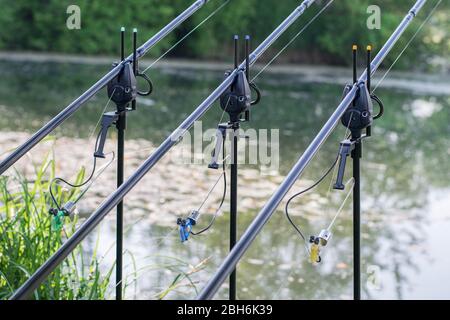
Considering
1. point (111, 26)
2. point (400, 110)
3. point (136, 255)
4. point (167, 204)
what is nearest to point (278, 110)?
point (400, 110)

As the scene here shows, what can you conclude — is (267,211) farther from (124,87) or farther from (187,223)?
(124,87)

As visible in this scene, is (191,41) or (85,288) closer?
(85,288)

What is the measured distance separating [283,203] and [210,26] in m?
12.2

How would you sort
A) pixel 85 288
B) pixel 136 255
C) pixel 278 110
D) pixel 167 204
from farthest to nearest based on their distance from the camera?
pixel 278 110 → pixel 167 204 → pixel 136 255 → pixel 85 288

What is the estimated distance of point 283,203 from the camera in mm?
6270

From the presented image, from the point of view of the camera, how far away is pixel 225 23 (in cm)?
1828

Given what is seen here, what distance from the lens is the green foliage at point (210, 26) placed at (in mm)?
17469

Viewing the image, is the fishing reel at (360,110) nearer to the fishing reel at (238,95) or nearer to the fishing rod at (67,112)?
the fishing reel at (238,95)

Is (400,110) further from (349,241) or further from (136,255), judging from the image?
(136,255)

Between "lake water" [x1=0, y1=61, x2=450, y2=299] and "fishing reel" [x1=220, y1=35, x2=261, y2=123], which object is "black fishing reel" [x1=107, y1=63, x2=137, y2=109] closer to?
"fishing reel" [x1=220, y1=35, x2=261, y2=123]

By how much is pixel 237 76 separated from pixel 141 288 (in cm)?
220

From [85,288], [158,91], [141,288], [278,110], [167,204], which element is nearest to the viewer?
[85,288]

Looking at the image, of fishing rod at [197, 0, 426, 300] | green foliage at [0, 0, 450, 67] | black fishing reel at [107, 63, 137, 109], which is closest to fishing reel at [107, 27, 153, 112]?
black fishing reel at [107, 63, 137, 109]
